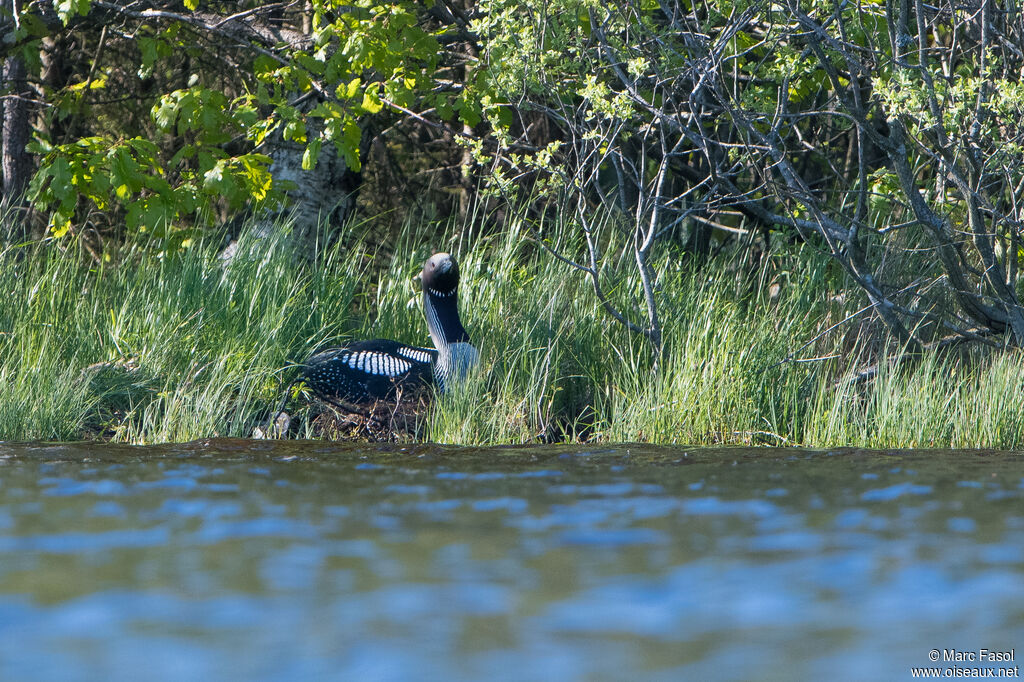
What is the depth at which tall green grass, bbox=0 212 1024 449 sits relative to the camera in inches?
241

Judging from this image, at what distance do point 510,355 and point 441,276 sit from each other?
0.69m

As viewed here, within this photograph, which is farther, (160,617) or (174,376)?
(174,376)

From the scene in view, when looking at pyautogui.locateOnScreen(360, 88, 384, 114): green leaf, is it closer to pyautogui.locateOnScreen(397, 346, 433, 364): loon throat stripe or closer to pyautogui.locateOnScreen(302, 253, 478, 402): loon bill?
pyautogui.locateOnScreen(302, 253, 478, 402): loon bill

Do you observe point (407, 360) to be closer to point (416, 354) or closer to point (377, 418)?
point (416, 354)

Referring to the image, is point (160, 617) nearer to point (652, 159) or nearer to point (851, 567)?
point (851, 567)

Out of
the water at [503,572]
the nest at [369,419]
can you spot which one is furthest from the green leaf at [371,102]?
the water at [503,572]

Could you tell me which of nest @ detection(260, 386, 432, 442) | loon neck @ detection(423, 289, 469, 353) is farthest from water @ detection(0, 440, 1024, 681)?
loon neck @ detection(423, 289, 469, 353)

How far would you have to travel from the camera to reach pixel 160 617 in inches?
116

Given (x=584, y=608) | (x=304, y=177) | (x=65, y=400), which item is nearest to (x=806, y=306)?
(x=304, y=177)

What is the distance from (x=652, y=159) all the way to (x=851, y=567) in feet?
22.4

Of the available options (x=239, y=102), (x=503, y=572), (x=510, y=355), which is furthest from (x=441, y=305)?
(x=503, y=572)

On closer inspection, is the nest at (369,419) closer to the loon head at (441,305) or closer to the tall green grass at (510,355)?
the tall green grass at (510,355)

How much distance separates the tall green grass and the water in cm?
115

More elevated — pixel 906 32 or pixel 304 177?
pixel 906 32
